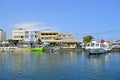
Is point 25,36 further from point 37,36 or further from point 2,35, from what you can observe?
point 2,35

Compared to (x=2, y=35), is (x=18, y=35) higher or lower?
lower

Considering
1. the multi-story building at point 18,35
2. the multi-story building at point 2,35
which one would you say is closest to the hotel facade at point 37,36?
the multi-story building at point 18,35

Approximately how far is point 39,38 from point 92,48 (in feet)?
193

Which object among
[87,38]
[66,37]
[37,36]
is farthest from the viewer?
[66,37]

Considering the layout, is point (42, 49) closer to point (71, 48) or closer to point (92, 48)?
point (71, 48)

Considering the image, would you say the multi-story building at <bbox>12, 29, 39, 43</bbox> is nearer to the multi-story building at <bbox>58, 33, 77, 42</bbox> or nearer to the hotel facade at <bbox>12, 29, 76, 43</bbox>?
the hotel facade at <bbox>12, 29, 76, 43</bbox>

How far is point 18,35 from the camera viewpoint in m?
138

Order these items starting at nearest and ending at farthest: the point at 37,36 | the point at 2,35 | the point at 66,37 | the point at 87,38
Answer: the point at 37,36 → the point at 87,38 → the point at 66,37 → the point at 2,35

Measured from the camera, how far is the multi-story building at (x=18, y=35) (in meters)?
137

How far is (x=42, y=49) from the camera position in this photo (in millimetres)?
108250

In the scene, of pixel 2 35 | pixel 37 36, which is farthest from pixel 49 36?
pixel 2 35

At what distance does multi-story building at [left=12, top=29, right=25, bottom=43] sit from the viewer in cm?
13660

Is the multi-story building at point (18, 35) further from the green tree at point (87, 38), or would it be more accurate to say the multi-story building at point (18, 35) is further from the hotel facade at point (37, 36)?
the green tree at point (87, 38)

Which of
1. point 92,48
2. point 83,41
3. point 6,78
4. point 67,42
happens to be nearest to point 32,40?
point 67,42
